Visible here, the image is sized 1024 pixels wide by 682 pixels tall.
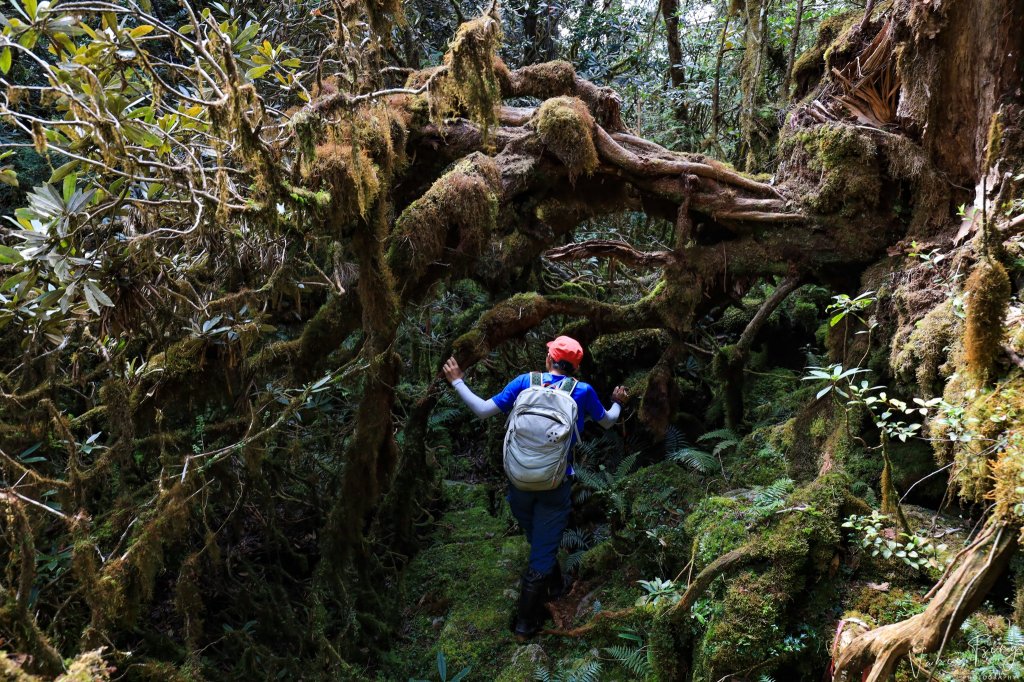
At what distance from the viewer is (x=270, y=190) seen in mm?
3832

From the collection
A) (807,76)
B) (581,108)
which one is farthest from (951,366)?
(807,76)

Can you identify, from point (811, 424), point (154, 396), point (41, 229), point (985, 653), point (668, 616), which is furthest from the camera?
point (811, 424)

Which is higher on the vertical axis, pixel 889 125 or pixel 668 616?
pixel 889 125

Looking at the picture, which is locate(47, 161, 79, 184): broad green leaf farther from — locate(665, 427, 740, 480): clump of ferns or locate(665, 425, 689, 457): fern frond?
locate(665, 425, 689, 457): fern frond

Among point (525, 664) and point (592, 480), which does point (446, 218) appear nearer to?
point (592, 480)

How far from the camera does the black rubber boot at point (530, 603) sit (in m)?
4.94

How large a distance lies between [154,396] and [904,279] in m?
5.30

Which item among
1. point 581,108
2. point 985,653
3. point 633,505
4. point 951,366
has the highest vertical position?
point 581,108

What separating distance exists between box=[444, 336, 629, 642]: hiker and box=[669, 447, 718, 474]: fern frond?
45.2 inches

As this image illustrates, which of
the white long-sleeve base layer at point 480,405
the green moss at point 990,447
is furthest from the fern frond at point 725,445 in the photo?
the green moss at point 990,447

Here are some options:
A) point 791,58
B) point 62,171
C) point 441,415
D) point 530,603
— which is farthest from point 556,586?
point 791,58

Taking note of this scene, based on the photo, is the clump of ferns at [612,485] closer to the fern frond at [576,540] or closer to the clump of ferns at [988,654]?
the fern frond at [576,540]

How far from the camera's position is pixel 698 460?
18.8ft

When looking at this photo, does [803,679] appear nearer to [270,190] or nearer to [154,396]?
[270,190]
